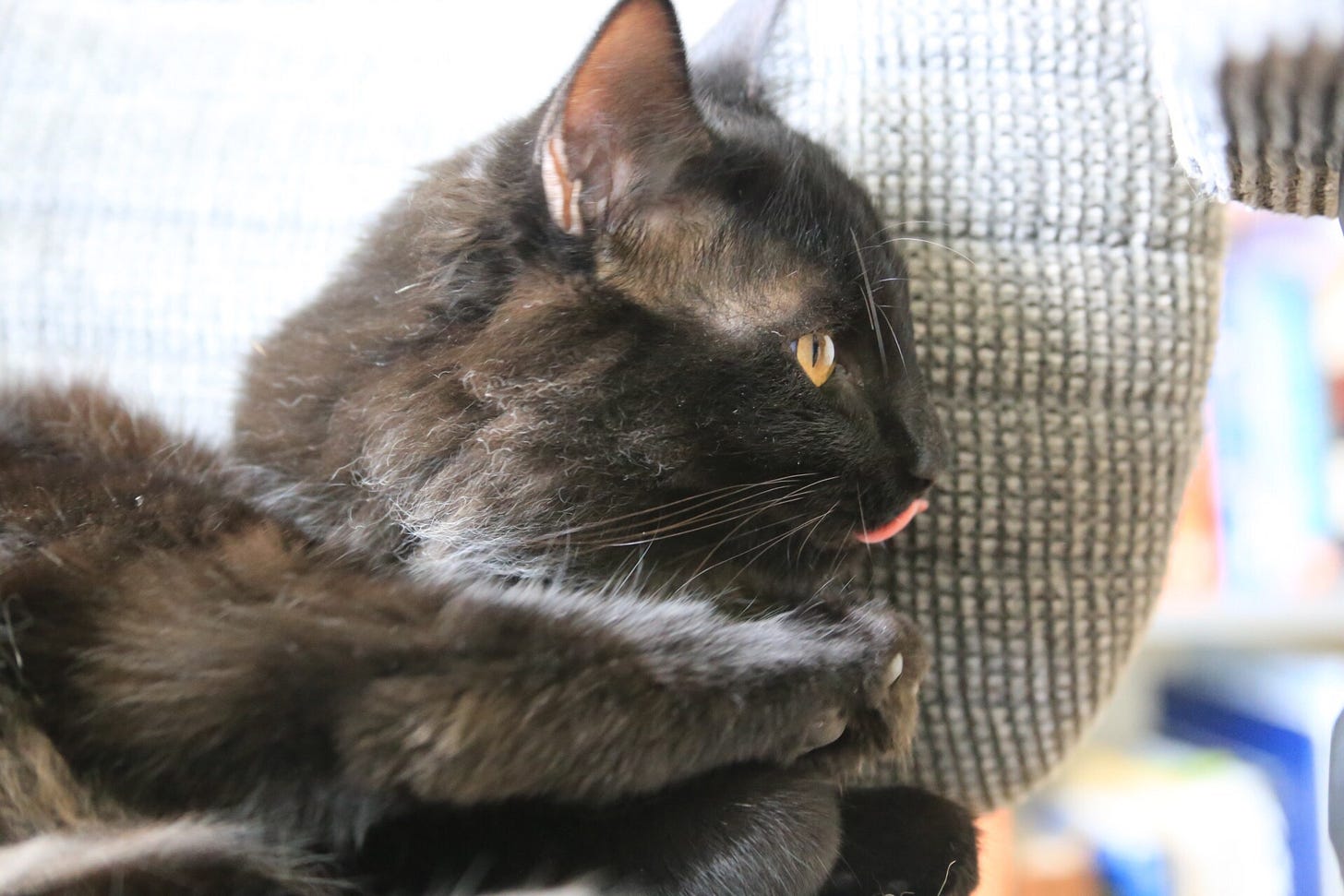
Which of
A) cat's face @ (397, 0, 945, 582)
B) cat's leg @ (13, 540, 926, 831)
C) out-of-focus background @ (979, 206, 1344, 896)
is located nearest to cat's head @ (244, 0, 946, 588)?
cat's face @ (397, 0, 945, 582)

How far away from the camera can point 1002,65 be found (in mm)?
945

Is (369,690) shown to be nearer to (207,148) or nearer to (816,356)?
(816,356)

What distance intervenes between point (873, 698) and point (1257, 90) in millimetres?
434

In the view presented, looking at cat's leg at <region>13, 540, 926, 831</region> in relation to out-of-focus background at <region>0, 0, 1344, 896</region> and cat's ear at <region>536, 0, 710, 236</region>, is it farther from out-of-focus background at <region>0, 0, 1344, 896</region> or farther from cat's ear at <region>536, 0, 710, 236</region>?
out-of-focus background at <region>0, 0, 1344, 896</region>

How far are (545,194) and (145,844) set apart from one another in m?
0.49

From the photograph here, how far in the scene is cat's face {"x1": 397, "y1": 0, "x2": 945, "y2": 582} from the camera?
73 centimetres

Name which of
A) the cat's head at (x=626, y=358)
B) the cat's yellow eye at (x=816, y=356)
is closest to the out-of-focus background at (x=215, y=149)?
the cat's head at (x=626, y=358)

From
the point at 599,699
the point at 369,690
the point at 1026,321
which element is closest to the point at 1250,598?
the point at 1026,321

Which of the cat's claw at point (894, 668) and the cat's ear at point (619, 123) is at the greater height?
the cat's ear at point (619, 123)

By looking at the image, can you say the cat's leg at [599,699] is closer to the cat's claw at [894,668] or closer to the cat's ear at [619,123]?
the cat's claw at [894,668]

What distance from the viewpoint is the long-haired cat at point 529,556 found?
1.92ft

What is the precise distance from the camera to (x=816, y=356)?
2.58 feet

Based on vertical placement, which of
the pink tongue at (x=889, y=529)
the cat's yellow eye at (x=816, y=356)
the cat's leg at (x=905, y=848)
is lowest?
the cat's leg at (x=905, y=848)

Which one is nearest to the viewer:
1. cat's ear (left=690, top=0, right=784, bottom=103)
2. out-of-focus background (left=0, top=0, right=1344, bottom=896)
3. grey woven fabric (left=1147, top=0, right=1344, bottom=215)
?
grey woven fabric (left=1147, top=0, right=1344, bottom=215)
